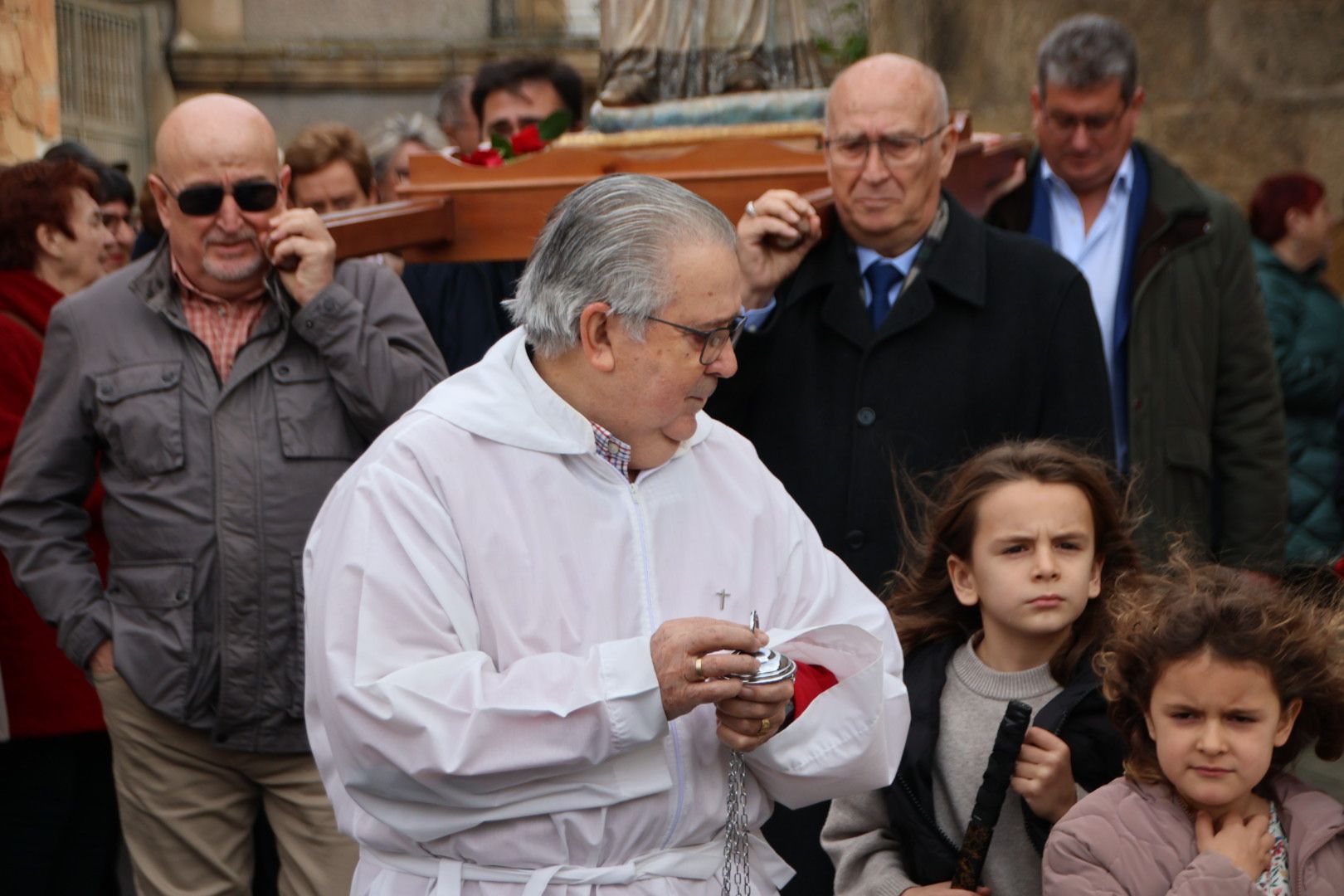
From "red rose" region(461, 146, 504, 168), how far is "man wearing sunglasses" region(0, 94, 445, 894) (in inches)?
27.4

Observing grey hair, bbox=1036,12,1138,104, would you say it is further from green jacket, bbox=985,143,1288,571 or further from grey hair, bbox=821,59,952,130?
grey hair, bbox=821,59,952,130

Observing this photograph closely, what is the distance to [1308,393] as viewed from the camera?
6625mm

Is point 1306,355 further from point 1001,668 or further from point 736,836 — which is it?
point 736,836

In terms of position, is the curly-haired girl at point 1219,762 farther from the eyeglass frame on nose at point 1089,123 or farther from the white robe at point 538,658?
the eyeglass frame on nose at point 1089,123

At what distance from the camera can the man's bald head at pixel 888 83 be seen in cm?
422

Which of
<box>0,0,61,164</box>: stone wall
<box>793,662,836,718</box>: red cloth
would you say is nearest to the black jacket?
<box>793,662,836,718</box>: red cloth

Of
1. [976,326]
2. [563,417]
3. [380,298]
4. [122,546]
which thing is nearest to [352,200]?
[380,298]

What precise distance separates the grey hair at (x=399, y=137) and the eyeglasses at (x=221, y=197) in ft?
9.92

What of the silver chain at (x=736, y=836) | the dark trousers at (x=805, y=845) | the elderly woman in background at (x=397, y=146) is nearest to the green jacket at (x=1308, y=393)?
the elderly woman in background at (x=397, y=146)

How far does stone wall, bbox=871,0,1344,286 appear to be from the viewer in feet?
24.6

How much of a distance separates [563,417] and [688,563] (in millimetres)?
302

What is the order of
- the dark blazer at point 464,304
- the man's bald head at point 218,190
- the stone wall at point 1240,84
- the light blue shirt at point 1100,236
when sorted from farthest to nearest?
the stone wall at point 1240,84
the dark blazer at point 464,304
the light blue shirt at point 1100,236
the man's bald head at point 218,190

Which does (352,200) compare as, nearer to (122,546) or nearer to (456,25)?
(122,546)

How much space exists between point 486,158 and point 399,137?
283 cm
